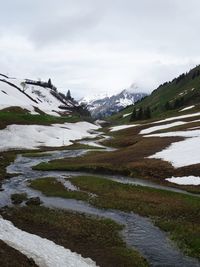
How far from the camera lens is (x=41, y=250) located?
27531 mm

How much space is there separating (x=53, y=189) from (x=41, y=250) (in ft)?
75.4

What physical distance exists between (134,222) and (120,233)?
3241mm

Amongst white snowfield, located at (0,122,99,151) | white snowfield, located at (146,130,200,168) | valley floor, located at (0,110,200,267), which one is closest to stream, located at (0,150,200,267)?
valley floor, located at (0,110,200,267)

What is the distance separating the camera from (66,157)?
80438mm

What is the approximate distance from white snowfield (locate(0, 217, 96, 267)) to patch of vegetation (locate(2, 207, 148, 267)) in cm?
112

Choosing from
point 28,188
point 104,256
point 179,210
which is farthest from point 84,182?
point 104,256

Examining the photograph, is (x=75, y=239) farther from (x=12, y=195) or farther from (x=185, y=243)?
(x=12, y=195)

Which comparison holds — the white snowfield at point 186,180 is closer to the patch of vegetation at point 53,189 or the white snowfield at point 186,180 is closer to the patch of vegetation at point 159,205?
the patch of vegetation at point 159,205

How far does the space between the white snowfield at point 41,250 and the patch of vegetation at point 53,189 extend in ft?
50.0

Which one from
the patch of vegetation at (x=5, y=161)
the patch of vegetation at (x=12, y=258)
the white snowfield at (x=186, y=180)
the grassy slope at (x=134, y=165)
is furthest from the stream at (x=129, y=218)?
the patch of vegetation at (x=12, y=258)

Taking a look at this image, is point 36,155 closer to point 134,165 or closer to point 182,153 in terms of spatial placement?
point 134,165

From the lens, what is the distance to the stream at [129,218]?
29.2 m

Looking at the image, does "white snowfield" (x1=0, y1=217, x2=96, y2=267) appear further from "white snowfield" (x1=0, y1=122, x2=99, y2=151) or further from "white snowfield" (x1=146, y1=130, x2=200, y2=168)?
"white snowfield" (x1=0, y1=122, x2=99, y2=151)

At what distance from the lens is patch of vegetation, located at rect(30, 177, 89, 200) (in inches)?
1850
